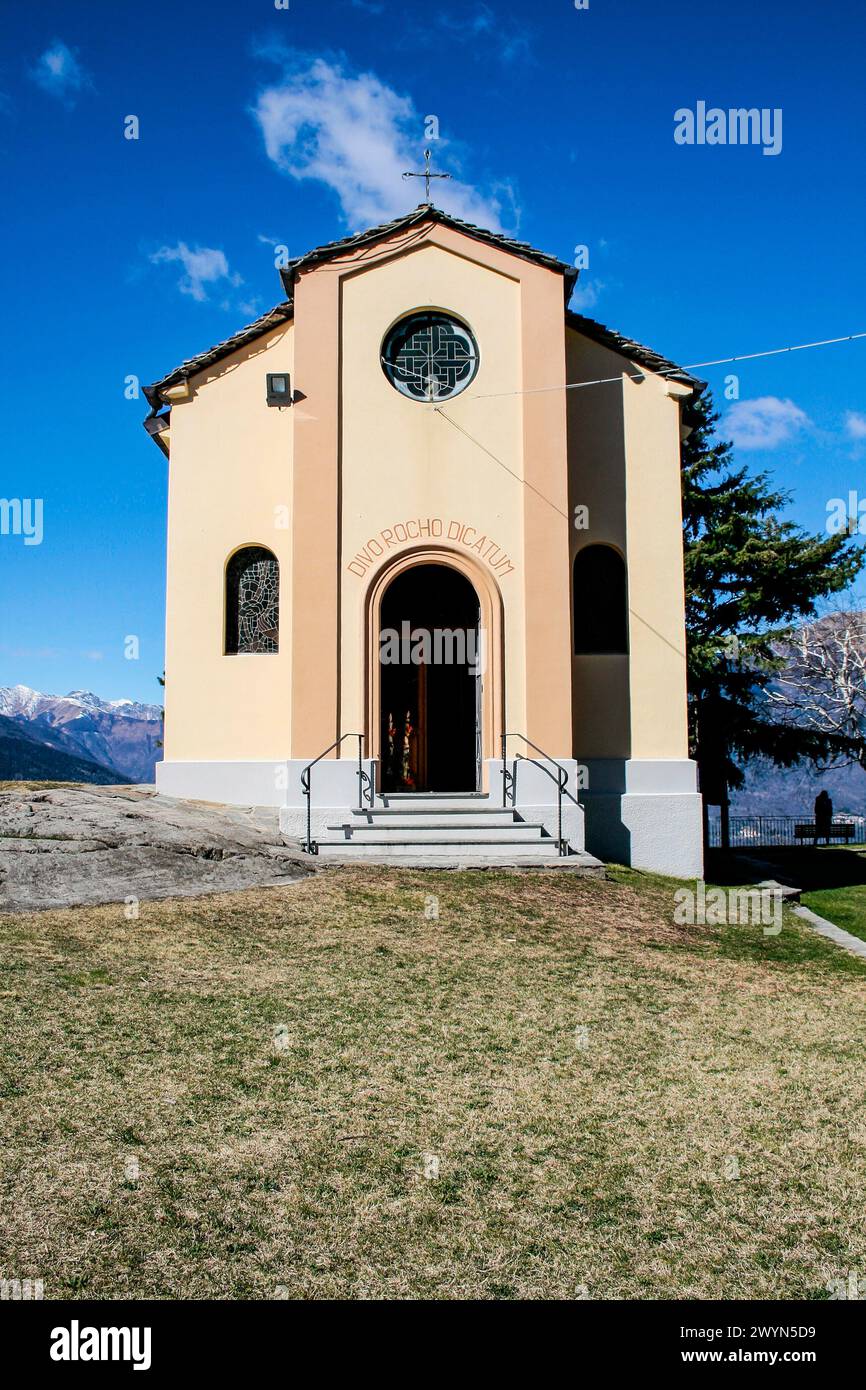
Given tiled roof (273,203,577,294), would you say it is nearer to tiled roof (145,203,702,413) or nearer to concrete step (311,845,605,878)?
tiled roof (145,203,702,413)

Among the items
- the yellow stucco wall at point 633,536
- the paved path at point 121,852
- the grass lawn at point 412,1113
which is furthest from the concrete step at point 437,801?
the grass lawn at point 412,1113

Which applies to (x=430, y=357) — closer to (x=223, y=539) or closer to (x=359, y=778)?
(x=223, y=539)

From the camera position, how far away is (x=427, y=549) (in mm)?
13602

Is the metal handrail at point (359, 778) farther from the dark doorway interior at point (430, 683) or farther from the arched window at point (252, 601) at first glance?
the arched window at point (252, 601)

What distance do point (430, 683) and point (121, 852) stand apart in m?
6.87

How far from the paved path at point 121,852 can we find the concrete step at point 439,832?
0.91 m

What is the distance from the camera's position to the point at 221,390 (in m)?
15.2

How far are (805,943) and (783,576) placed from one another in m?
16.2

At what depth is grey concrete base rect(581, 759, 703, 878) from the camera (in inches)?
555

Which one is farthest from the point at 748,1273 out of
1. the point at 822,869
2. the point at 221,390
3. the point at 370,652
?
the point at 822,869

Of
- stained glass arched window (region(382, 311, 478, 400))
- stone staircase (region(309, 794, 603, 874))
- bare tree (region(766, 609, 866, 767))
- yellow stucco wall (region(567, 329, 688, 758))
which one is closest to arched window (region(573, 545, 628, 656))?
yellow stucco wall (region(567, 329, 688, 758))

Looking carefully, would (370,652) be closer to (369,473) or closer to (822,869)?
(369,473)

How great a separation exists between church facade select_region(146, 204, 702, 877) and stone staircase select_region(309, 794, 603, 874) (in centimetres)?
11

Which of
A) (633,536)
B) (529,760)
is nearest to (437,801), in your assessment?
(529,760)
